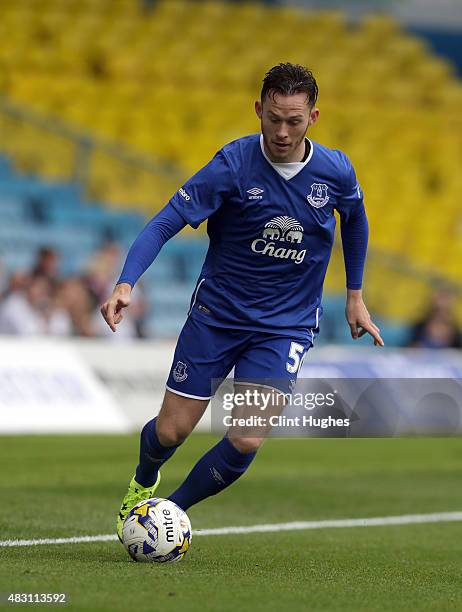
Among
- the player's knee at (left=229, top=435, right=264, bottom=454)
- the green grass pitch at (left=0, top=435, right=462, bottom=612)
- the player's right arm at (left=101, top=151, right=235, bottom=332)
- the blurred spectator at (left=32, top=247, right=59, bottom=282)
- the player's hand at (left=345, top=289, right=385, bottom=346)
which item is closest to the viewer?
the green grass pitch at (left=0, top=435, right=462, bottom=612)

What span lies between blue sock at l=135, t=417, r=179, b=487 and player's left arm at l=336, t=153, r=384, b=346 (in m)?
1.13

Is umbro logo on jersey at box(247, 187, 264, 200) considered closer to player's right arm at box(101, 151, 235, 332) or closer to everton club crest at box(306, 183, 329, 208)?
player's right arm at box(101, 151, 235, 332)

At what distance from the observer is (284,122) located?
5.97 m

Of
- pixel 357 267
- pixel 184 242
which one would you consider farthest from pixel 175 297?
pixel 357 267

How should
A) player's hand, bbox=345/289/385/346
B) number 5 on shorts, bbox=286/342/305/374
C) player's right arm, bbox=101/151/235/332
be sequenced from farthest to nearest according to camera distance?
player's hand, bbox=345/289/385/346, number 5 on shorts, bbox=286/342/305/374, player's right arm, bbox=101/151/235/332

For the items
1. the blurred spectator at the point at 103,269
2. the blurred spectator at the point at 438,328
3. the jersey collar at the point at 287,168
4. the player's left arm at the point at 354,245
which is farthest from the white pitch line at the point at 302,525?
the blurred spectator at the point at 438,328

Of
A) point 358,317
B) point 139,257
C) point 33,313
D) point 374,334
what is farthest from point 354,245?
point 33,313

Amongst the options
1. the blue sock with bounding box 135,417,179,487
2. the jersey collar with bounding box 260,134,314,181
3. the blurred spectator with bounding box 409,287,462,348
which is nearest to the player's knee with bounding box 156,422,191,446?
the blue sock with bounding box 135,417,179,487

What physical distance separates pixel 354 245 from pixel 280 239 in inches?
25.4

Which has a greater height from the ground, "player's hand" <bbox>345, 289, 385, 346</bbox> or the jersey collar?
the jersey collar

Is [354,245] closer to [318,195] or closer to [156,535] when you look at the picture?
[318,195]

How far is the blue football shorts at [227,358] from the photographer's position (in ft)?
20.4

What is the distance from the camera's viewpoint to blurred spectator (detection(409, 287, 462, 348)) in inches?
671

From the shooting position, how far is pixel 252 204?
6125 mm
